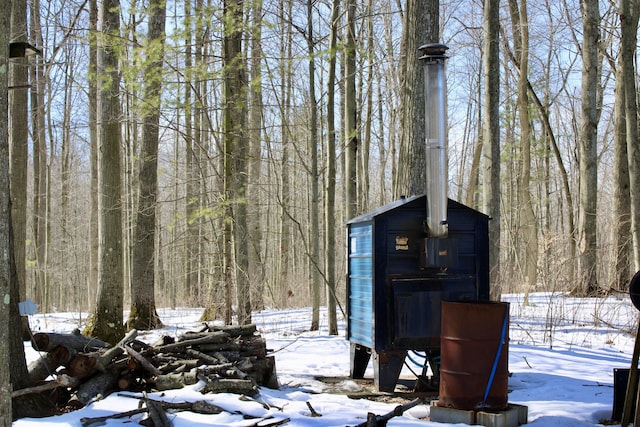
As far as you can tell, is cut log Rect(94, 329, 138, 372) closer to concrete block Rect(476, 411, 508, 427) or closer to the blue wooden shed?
the blue wooden shed

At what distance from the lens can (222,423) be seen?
5.21 m

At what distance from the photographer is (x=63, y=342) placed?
21.4 ft

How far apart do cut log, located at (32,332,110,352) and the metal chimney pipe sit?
3992mm

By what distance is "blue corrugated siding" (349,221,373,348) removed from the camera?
23.1ft

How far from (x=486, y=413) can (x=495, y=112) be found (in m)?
7.84

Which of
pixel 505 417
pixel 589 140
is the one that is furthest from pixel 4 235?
pixel 589 140

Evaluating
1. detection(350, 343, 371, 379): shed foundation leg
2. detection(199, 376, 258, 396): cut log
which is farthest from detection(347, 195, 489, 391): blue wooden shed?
detection(199, 376, 258, 396): cut log

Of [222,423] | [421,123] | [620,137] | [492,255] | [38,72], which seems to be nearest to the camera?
[222,423]

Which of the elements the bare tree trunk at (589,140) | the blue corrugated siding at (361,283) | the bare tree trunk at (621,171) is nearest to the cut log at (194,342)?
the blue corrugated siding at (361,283)

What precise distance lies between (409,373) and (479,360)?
298 cm

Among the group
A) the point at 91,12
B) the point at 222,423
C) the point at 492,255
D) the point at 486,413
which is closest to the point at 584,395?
the point at 486,413

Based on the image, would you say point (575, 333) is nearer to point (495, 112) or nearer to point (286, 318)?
point (495, 112)

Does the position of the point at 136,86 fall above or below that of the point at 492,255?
above

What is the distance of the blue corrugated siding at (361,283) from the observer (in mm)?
7031
